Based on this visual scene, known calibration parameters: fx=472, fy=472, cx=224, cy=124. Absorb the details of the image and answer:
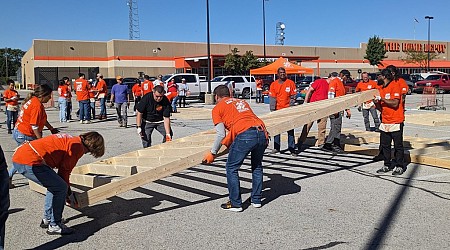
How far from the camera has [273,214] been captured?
6078mm

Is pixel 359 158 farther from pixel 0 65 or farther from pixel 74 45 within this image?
pixel 0 65

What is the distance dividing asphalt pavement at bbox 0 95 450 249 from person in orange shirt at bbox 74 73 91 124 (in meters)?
9.59

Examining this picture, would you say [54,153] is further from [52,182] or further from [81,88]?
[81,88]

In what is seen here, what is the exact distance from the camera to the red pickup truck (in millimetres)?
39000

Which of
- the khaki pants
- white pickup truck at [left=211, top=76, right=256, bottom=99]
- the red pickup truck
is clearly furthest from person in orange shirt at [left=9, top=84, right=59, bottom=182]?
the red pickup truck

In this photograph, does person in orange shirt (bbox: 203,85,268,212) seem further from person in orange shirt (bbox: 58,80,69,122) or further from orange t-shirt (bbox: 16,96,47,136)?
person in orange shirt (bbox: 58,80,69,122)

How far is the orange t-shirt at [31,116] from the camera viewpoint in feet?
22.6

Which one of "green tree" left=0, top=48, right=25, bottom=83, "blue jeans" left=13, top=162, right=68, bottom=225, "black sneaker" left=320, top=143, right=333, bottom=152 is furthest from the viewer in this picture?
"green tree" left=0, top=48, right=25, bottom=83

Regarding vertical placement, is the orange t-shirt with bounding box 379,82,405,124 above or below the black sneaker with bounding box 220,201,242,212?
above

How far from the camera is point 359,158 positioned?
393 inches

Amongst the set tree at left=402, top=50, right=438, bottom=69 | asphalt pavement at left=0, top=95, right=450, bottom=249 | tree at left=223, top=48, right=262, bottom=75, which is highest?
tree at left=402, top=50, right=438, bottom=69

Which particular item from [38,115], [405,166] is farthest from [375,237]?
[38,115]

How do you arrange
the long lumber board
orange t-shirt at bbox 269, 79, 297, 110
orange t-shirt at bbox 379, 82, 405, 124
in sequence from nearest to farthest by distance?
the long lumber board → orange t-shirt at bbox 379, 82, 405, 124 → orange t-shirt at bbox 269, 79, 297, 110

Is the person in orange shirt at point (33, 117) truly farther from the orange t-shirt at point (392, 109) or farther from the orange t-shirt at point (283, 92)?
the orange t-shirt at point (392, 109)
